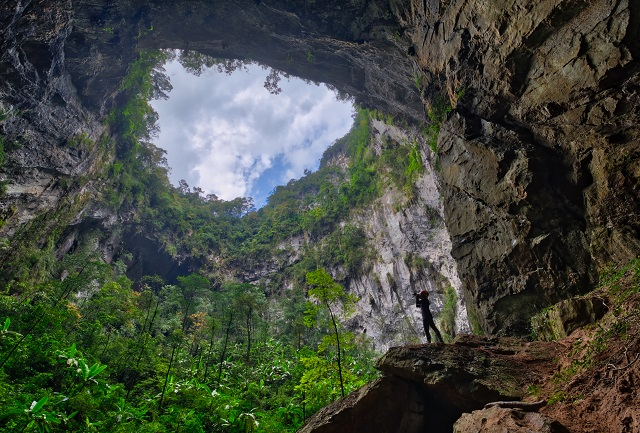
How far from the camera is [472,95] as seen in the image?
11.5m

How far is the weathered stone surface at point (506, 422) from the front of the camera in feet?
11.9

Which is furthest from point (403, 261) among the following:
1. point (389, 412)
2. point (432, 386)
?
point (432, 386)

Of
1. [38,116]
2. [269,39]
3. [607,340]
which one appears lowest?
[607,340]

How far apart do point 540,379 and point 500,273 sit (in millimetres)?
5331

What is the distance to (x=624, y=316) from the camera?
4.61 m

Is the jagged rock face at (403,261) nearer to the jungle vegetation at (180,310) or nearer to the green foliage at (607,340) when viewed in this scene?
the jungle vegetation at (180,310)

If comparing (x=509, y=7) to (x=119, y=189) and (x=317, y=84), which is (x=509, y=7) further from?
(x=119, y=189)

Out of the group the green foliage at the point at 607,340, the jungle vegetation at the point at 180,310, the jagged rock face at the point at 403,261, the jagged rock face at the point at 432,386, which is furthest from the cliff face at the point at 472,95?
the jagged rock face at the point at 403,261

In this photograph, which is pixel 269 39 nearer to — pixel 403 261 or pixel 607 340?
pixel 403 261

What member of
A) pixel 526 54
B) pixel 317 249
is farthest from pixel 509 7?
pixel 317 249

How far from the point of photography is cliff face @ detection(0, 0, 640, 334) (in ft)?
26.0

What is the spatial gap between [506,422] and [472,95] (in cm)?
1033

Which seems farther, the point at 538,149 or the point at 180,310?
the point at 180,310

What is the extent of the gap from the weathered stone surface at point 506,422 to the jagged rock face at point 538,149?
17.2ft
